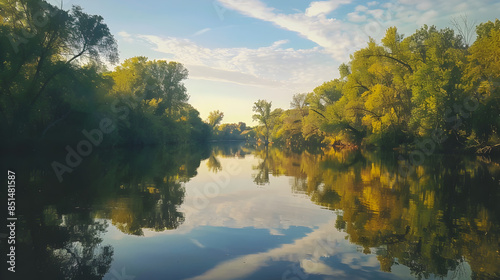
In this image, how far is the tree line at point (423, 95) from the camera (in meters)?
31.3

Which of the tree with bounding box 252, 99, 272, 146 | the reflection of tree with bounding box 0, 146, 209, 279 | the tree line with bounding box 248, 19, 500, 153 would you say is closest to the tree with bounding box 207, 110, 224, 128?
the tree with bounding box 252, 99, 272, 146

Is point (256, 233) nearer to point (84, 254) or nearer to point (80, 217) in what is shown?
point (84, 254)

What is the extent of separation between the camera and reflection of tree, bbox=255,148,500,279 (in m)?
6.06

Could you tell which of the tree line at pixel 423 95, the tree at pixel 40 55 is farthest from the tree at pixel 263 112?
the tree at pixel 40 55

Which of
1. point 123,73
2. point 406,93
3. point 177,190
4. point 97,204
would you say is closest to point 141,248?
point 97,204

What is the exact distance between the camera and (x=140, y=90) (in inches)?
2222

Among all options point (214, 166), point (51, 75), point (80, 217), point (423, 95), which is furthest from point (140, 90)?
point (80, 217)

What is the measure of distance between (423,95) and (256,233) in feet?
119

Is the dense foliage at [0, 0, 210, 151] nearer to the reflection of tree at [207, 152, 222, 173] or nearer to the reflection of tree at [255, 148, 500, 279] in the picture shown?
the reflection of tree at [207, 152, 222, 173]

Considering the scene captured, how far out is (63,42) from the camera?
3011 cm

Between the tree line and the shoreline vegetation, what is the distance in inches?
5.1

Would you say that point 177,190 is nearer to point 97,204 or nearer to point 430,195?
point 97,204

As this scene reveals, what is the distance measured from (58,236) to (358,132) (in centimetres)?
5490

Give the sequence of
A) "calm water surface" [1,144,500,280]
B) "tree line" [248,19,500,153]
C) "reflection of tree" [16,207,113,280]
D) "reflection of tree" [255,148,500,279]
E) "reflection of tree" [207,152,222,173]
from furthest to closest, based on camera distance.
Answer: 1. "tree line" [248,19,500,153]
2. "reflection of tree" [207,152,222,173]
3. "reflection of tree" [255,148,500,279]
4. "calm water surface" [1,144,500,280]
5. "reflection of tree" [16,207,113,280]
